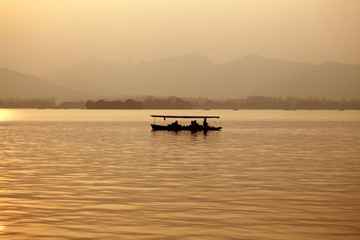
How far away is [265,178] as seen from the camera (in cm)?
3891

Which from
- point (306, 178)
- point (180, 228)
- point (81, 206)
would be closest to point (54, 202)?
point (81, 206)

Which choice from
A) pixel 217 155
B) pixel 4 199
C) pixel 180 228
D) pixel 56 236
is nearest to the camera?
pixel 56 236

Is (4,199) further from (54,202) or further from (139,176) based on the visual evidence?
(139,176)

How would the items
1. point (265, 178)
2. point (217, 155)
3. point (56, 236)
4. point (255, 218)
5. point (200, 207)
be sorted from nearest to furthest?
point (56, 236)
point (255, 218)
point (200, 207)
point (265, 178)
point (217, 155)

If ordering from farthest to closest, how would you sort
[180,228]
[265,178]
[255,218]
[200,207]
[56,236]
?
[265,178], [200,207], [255,218], [180,228], [56,236]

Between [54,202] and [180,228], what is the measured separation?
8.48 m

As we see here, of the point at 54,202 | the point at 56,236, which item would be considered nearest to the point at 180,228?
the point at 56,236

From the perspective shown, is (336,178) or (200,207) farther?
(336,178)

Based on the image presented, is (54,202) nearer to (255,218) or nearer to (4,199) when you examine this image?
(4,199)

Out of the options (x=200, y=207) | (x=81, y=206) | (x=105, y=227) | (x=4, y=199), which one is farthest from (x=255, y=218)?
(x=4, y=199)

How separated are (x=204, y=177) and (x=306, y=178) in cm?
681

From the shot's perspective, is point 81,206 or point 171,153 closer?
point 81,206

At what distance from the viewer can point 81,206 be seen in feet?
89.4

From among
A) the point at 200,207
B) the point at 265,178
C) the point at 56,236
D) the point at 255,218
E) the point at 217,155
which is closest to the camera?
the point at 56,236
